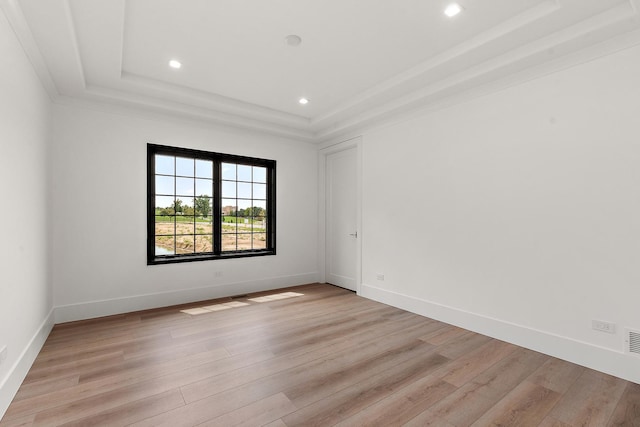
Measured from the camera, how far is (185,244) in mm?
4621

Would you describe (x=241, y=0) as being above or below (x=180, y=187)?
above

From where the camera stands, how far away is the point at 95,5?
2242mm

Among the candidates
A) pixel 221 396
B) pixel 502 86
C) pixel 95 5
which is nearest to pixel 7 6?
pixel 95 5

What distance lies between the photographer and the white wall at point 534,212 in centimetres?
253

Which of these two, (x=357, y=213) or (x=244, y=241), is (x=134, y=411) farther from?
(x=357, y=213)

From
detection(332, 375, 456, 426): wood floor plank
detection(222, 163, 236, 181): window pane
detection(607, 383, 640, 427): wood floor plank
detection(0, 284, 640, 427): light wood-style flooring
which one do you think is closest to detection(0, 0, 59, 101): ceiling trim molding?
detection(222, 163, 236, 181): window pane

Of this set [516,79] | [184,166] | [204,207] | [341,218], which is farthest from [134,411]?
[516,79]

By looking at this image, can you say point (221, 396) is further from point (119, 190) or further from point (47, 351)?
point (119, 190)

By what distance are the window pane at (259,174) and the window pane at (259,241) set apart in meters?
0.98

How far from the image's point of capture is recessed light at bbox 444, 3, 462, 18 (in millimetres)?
2346

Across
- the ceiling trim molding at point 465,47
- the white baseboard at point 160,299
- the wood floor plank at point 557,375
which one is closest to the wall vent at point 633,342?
the wood floor plank at point 557,375

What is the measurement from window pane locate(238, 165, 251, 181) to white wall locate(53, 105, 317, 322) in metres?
0.28

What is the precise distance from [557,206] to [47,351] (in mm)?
5038

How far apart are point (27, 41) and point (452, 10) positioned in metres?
3.43
